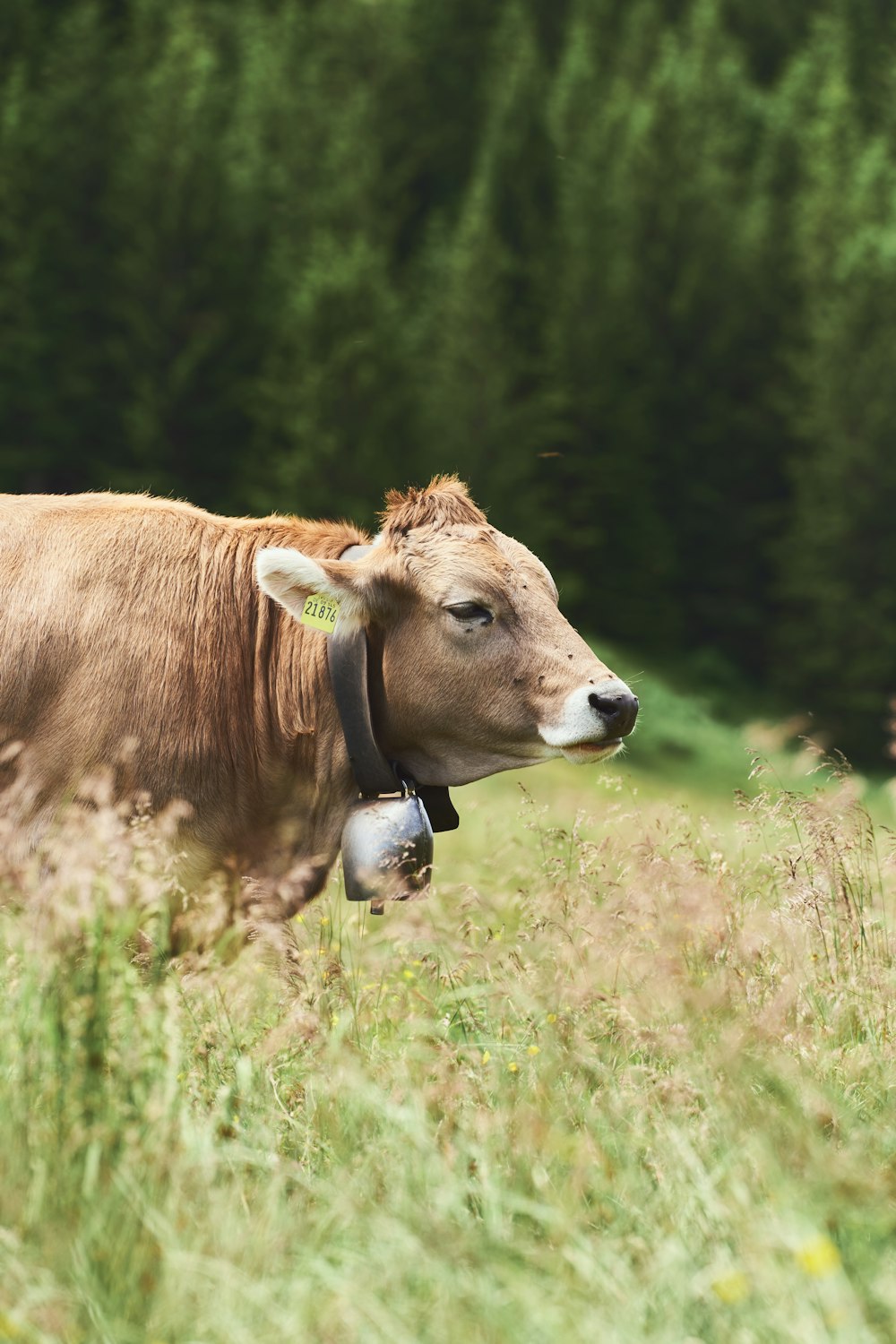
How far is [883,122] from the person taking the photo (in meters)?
39.2

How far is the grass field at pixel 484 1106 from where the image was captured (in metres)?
2.57

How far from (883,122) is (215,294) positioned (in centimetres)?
2066

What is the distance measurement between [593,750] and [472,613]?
588 mm

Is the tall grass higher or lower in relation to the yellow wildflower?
lower

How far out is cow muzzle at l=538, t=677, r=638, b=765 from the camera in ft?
14.9

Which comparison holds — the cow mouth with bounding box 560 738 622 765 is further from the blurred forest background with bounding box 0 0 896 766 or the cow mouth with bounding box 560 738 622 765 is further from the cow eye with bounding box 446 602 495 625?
the blurred forest background with bounding box 0 0 896 766

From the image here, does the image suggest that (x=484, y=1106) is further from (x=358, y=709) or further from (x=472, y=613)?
(x=472, y=613)

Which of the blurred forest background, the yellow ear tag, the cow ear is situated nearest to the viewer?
the cow ear

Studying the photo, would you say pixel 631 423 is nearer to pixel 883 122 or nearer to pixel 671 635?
pixel 671 635

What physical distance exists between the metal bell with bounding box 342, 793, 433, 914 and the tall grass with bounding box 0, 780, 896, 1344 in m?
0.18

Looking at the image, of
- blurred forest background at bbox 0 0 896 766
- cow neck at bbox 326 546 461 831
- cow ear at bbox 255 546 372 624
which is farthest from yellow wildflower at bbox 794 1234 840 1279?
blurred forest background at bbox 0 0 896 766

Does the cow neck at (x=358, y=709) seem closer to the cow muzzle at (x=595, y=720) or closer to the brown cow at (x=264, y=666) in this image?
the brown cow at (x=264, y=666)

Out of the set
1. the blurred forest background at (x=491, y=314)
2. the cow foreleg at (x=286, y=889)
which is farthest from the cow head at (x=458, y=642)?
the blurred forest background at (x=491, y=314)

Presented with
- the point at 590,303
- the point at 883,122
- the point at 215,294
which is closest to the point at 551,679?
the point at 215,294
